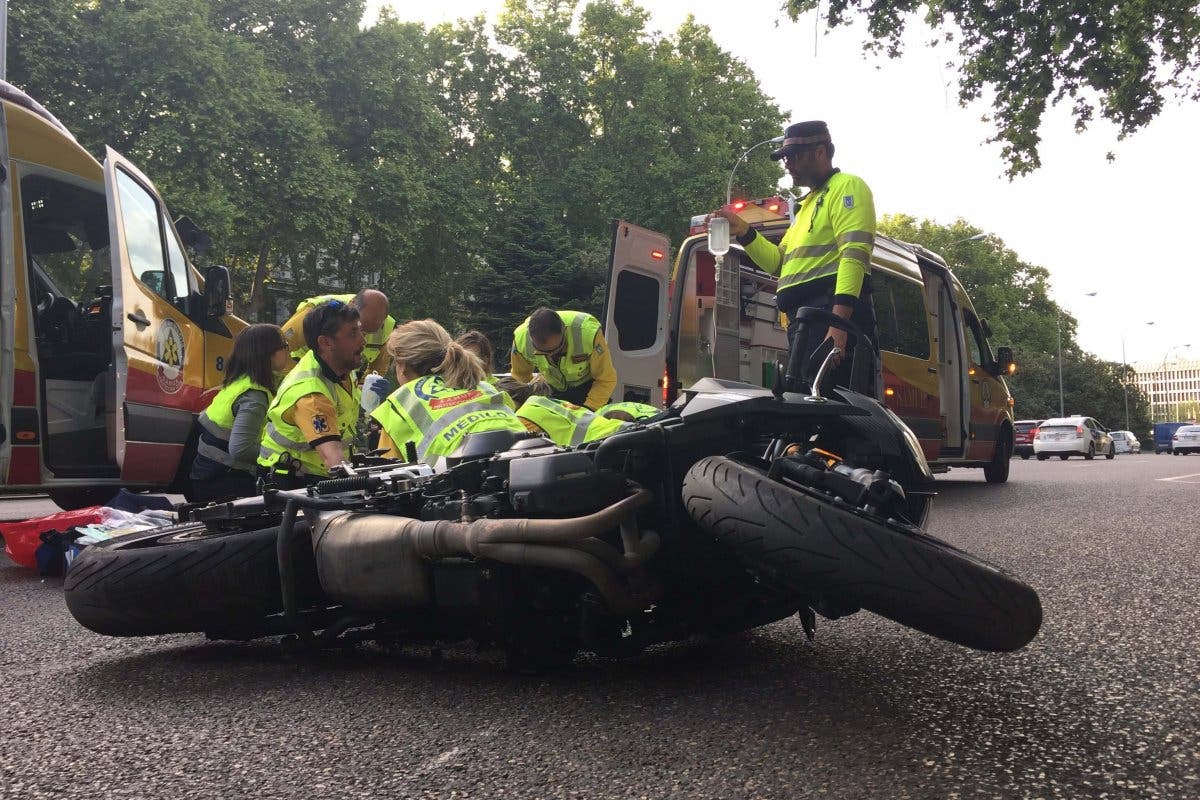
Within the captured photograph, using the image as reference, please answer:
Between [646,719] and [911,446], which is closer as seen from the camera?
[646,719]

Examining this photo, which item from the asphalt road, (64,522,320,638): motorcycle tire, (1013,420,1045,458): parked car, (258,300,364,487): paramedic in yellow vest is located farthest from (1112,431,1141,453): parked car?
(64,522,320,638): motorcycle tire

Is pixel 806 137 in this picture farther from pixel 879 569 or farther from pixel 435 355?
pixel 879 569

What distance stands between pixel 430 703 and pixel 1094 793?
4.86 ft

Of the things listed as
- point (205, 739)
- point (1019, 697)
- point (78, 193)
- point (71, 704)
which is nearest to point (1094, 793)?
point (1019, 697)

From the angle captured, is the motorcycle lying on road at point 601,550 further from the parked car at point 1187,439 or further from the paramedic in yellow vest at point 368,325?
the parked car at point 1187,439

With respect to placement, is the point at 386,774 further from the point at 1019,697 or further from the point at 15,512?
the point at 15,512

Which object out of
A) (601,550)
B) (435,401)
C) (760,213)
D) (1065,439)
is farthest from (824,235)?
(1065,439)

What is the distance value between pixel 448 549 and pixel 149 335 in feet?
15.4

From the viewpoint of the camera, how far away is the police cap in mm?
4738

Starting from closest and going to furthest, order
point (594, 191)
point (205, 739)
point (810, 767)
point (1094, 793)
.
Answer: point (1094, 793) < point (810, 767) < point (205, 739) < point (594, 191)

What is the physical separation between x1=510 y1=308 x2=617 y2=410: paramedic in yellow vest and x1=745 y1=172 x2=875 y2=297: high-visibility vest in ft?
6.46

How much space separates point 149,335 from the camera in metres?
6.56

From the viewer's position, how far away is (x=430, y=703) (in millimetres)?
2600

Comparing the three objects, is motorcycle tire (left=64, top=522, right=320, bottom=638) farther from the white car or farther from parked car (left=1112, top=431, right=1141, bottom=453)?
parked car (left=1112, top=431, right=1141, bottom=453)
